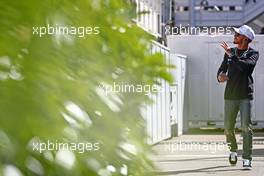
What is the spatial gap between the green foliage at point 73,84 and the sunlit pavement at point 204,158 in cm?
488

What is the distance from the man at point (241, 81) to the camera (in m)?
8.06

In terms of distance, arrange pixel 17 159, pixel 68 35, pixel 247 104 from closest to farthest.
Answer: pixel 17 159 < pixel 68 35 < pixel 247 104

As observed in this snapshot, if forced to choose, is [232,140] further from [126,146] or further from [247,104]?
[126,146]

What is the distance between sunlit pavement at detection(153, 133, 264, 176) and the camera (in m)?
8.46

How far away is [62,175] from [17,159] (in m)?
0.08

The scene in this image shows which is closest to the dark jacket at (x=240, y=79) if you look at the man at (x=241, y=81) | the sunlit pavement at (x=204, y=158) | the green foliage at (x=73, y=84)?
the man at (x=241, y=81)

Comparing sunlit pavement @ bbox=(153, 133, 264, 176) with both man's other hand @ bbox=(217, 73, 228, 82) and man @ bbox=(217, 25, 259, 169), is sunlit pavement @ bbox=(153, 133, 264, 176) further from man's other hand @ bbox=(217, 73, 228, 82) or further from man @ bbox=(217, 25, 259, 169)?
man's other hand @ bbox=(217, 73, 228, 82)

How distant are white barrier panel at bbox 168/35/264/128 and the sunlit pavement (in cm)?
155

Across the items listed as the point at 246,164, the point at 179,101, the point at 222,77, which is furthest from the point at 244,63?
the point at 179,101

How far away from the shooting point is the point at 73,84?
1.09m

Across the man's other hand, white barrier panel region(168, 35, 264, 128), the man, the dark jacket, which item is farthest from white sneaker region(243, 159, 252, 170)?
white barrier panel region(168, 35, 264, 128)

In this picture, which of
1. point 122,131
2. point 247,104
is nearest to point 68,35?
point 122,131

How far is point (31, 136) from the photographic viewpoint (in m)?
1.00

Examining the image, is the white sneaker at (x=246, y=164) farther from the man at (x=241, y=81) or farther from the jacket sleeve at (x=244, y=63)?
the jacket sleeve at (x=244, y=63)
